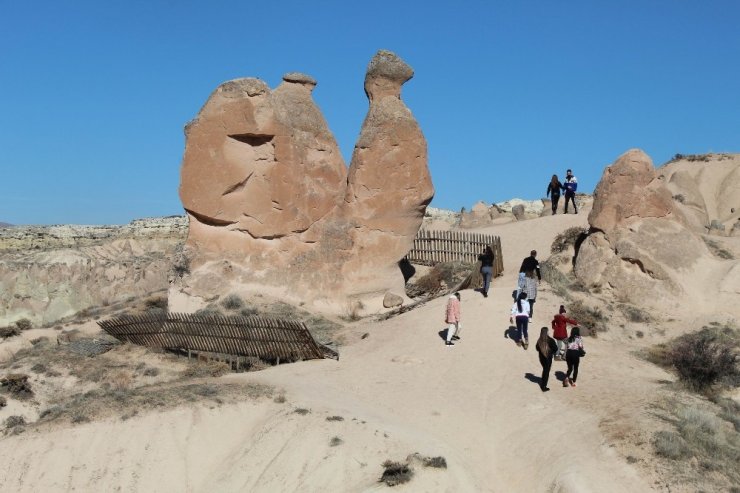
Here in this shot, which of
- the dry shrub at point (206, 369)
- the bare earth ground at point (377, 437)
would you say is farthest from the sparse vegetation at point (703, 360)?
the dry shrub at point (206, 369)

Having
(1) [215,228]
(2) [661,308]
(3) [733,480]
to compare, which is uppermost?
(1) [215,228]

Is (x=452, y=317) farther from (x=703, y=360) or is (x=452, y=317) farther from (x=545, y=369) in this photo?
(x=703, y=360)

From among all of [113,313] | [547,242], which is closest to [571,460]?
[113,313]

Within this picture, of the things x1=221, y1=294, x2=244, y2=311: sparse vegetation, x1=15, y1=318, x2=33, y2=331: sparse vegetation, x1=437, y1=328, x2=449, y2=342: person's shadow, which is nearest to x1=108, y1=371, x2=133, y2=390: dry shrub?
x1=221, y1=294, x2=244, y2=311: sparse vegetation

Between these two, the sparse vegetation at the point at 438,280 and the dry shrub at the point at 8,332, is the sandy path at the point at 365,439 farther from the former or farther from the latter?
the dry shrub at the point at 8,332

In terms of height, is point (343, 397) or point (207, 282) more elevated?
point (207, 282)

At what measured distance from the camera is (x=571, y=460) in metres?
9.70

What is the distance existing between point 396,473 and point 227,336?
7.01 m

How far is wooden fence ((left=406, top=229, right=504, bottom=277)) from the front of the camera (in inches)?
1008

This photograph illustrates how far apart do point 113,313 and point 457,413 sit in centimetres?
1188

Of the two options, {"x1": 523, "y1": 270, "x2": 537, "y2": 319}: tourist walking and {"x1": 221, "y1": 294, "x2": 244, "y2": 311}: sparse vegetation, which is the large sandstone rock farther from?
{"x1": 221, "y1": 294, "x2": 244, "y2": 311}: sparse vegetation

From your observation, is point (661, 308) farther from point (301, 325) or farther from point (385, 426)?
point (385, 426)

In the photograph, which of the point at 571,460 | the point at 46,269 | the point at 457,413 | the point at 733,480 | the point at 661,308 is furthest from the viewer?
the point at 46,269

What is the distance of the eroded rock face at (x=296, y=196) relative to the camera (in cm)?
1906
